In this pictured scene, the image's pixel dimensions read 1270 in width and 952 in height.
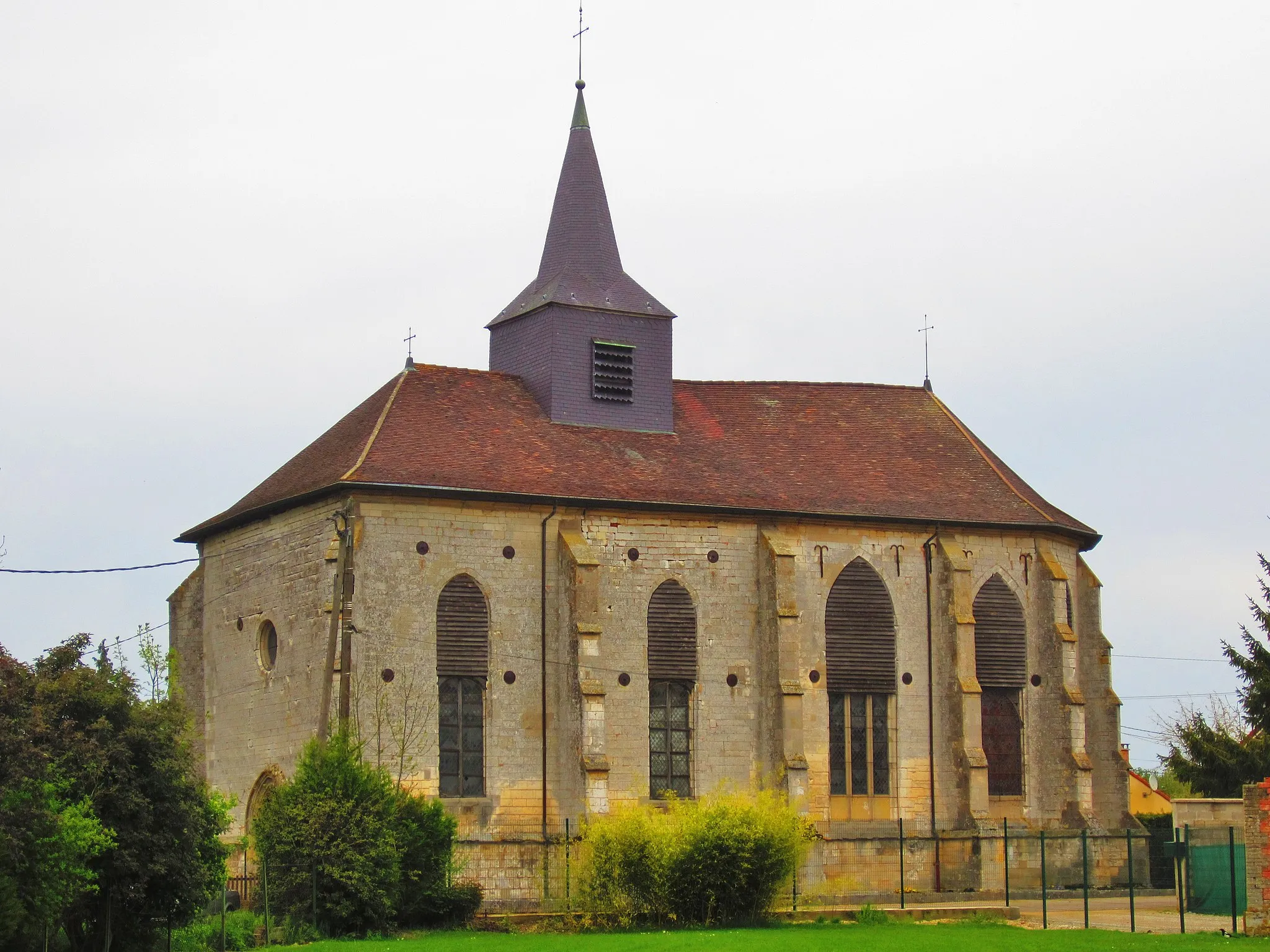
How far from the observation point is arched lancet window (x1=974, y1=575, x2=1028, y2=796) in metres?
46.1

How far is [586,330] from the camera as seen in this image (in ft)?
151

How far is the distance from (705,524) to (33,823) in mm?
18725

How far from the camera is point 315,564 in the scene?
4147 cm

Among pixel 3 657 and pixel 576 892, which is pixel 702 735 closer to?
pixel 576 892

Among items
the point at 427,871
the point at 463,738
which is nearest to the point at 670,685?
the point at 463,738

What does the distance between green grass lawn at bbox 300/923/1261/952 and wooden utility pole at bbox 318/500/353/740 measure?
648cm

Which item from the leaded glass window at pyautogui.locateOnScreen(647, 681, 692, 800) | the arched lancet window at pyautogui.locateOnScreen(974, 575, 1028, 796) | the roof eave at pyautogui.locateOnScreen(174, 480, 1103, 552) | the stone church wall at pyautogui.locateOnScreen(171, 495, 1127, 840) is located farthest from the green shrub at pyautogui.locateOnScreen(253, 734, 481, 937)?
the arched lancet window at pyautogui.locateOnScreen(974, 575, 1028, 796)

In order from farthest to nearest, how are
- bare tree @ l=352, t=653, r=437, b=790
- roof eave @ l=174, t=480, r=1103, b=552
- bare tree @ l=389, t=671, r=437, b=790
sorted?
roof eave @ l=174, t=480, r=1103, b=552 < bare tree @ l=389, t=671, r=437, b=790 < bare tree @ l=352, t=653, r=437, b=790

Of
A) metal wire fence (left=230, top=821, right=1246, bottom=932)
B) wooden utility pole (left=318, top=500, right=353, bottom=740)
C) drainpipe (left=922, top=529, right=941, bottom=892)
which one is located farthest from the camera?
drainpipe (left=922, top=529, right=941, bottom=892)

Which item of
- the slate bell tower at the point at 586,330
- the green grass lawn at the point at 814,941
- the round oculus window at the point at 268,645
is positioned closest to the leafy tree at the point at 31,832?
the green grass lawn at the point at 814,941

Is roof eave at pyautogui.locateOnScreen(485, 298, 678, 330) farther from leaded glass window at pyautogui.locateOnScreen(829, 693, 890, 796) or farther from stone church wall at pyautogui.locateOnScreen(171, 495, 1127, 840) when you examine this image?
leaded glass window at pyautogui.locateOnScreen(829, 693, 890, 796)

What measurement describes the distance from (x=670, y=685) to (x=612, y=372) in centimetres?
776

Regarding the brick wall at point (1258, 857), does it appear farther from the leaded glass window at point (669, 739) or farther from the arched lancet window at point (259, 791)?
the arched lancet window at point (259, 791)

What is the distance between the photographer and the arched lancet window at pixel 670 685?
42.7 meters
